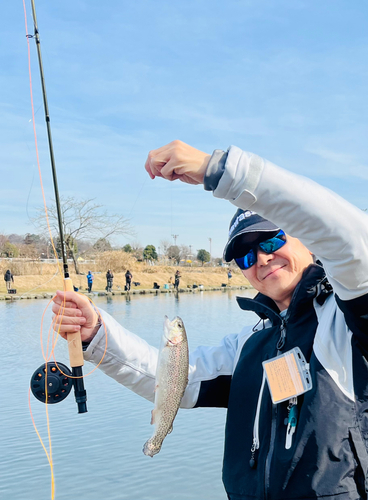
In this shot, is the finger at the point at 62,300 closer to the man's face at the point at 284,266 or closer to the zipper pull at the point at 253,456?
the man's face at the point at 284,266

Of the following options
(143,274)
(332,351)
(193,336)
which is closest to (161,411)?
(332,351)

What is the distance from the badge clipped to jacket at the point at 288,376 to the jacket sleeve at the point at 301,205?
1.84ft

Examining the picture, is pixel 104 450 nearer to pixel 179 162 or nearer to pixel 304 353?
pixel 304 353

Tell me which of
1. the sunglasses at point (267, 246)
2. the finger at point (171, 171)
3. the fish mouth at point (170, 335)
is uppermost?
the finger at point (171, 171)

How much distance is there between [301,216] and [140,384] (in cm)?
134

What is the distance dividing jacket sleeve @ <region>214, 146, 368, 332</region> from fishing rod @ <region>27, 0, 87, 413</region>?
46.6 inches

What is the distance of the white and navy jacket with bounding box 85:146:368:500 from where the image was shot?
1.43 metres

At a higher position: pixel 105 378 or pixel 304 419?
pixel 304 419

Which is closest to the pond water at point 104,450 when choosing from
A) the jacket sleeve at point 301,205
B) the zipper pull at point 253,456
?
the zipper pull at point 253,456

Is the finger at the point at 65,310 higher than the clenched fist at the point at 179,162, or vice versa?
the clenched fist at the point at 179,162

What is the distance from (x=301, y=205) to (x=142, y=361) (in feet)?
4.22

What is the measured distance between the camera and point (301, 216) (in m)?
1.44

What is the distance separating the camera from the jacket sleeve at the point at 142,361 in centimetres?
234

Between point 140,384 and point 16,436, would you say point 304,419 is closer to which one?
point 140,384
